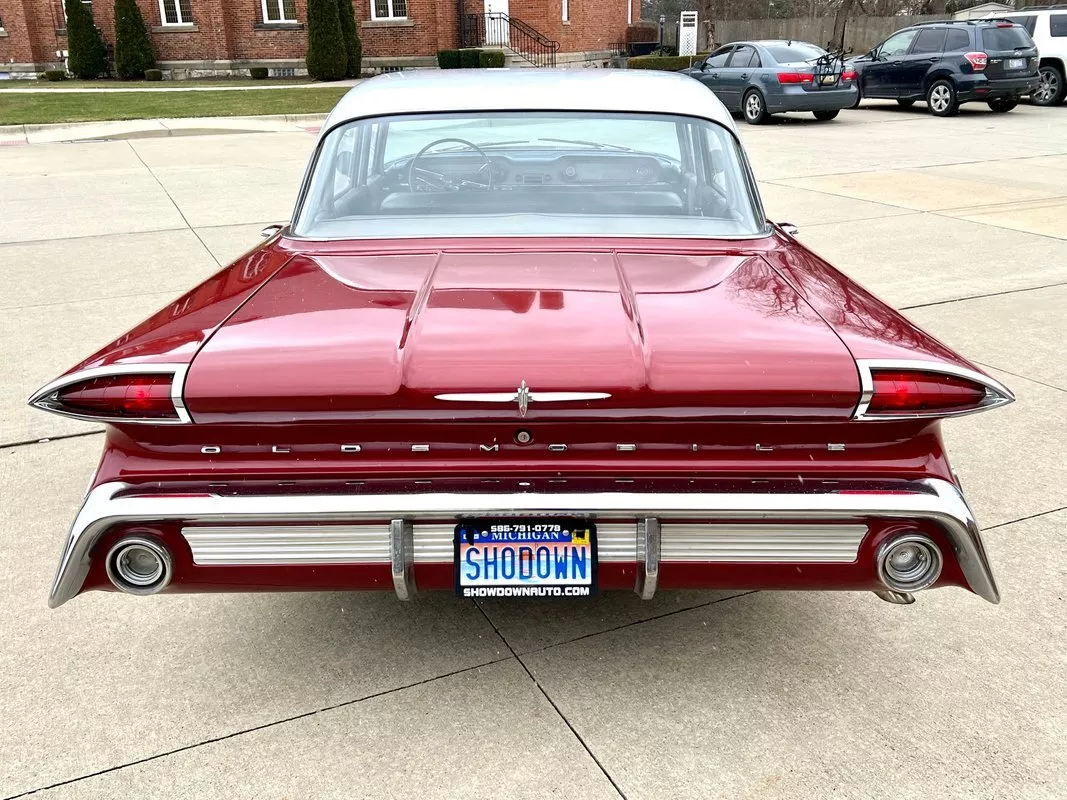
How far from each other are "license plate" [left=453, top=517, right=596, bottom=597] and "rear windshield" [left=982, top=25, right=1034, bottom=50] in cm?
1793

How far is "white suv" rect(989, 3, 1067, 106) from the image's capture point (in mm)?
18234

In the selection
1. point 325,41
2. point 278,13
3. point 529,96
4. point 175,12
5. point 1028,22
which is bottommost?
point 529,96

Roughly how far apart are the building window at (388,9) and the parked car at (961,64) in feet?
52.8

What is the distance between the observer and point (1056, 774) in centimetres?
236

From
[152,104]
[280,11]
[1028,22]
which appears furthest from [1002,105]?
[280,11]

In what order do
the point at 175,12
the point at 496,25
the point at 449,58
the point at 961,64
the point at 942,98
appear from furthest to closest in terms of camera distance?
the point at 175,12
the point at 496,25
the point at 449,58
the point at 942,98
the point at 961,64

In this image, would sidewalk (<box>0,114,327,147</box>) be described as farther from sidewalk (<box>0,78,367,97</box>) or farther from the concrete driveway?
the concrete driveway

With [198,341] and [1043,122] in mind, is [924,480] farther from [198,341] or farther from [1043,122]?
[1043,122]

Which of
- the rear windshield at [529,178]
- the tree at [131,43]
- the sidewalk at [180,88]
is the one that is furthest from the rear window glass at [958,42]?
the tree at [131,43]

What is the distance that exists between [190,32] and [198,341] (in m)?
30.7

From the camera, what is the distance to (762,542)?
2293 millimetres

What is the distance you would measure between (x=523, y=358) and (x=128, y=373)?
0.94 metres

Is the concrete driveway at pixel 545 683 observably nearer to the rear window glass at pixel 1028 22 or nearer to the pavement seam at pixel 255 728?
the pavement seam at pixel 255 728

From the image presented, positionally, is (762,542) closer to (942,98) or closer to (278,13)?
(942,98)
